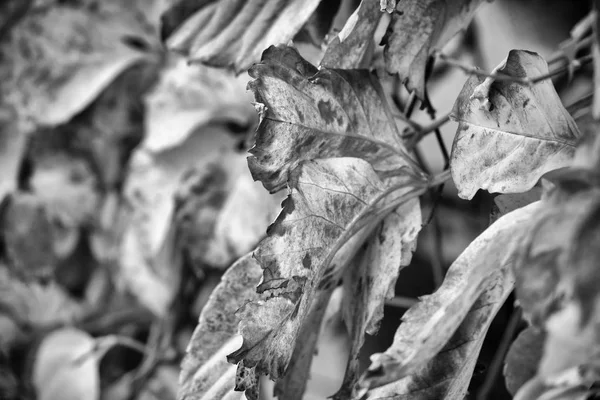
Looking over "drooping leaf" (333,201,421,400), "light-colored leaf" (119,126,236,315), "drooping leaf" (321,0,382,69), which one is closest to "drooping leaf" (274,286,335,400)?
"drooping leaf" (333,201,421,400)

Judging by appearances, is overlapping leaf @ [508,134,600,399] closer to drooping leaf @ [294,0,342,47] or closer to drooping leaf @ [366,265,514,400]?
drooping leaf @ [366,265,514,400]

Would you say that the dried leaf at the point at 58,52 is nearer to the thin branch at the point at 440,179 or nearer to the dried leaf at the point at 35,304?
the dried leaf at the point at 35,304

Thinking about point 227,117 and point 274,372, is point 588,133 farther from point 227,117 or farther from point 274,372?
point 227,117

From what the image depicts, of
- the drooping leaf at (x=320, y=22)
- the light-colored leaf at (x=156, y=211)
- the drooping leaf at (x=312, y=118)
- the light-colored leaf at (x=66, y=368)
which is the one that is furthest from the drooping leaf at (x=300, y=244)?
the light-colored leaf at (x=66, y=368)

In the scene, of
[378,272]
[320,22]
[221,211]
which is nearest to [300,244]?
[378,272]

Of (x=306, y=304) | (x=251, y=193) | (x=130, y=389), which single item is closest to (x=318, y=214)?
(x=306, y=304)

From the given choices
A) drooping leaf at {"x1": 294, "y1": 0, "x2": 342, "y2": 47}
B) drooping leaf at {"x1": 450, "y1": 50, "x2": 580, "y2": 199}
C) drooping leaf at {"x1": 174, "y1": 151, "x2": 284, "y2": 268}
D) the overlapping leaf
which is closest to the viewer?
the overlapping leaf
